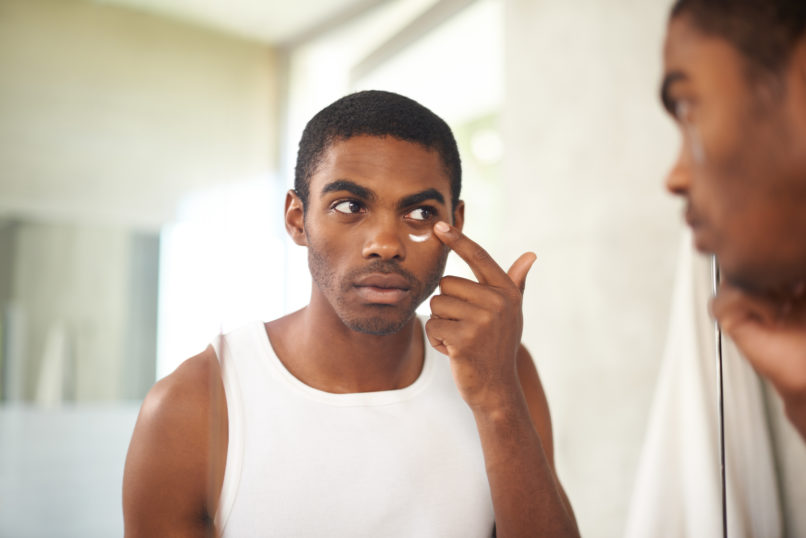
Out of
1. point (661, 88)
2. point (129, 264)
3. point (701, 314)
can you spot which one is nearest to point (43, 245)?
point (129, 264)

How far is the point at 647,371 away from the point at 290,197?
51 cm

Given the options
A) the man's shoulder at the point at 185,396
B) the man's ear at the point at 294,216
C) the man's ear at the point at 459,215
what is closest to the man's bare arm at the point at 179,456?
the man's shoulder at the point at 185,396

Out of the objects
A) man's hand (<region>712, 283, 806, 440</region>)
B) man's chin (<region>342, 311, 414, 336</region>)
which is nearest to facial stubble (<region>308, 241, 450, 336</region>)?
man's chin (<region>342, 311, 414, 336</region>)

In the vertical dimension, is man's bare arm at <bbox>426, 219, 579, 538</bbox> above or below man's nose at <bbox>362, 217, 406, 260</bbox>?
below

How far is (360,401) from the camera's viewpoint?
1.65 ft

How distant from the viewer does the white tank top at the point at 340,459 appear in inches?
17.9

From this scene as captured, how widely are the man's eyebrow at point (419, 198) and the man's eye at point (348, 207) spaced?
3 cm

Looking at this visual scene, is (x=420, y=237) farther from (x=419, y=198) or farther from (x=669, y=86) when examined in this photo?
(x=669, y=86)

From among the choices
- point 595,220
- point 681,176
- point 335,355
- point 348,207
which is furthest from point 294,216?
point 595,220

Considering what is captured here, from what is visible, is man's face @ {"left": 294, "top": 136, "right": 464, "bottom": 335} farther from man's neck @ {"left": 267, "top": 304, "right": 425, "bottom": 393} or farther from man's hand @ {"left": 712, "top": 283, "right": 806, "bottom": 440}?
man's hand @ {"left": 712, "top": 283, "right": 806, "bottom": 440}

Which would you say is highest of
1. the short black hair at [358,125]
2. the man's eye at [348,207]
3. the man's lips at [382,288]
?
the short black hair at [358,125]

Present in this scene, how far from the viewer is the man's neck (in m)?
0.50

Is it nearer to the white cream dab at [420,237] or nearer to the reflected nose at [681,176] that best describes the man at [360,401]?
the white cream dab at [420,237]

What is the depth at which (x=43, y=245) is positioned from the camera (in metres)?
0.39
